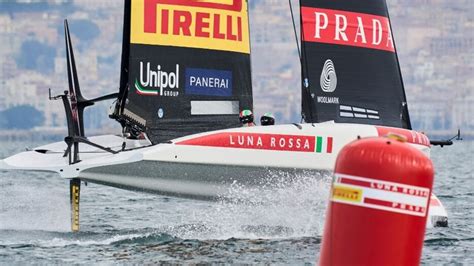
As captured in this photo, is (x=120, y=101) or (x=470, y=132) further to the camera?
(x=470, y=132)

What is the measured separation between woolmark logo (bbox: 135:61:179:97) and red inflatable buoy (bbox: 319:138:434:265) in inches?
213

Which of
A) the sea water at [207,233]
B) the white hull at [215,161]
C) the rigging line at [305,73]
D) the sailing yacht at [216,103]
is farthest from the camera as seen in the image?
the rigging line at [305,73]

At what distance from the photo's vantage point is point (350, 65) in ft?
37.7

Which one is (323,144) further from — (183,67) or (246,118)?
(183,67)

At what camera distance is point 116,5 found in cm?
14862

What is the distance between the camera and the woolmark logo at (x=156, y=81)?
11.0 meters

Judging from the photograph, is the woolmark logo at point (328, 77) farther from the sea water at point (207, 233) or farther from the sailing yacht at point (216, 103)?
the sea water at point (207, 233)

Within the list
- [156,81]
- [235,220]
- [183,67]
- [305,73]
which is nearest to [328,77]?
[305,73]

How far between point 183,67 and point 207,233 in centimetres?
169

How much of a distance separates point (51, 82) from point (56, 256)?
11620 centimetres

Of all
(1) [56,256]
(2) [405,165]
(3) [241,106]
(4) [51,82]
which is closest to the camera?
(2) [405,165]

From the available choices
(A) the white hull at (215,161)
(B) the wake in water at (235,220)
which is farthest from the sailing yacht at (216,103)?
(B) the wake in water at (235,220)

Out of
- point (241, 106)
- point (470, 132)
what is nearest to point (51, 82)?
point (470, 132)

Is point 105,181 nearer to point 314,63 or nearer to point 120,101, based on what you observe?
point 120,101
